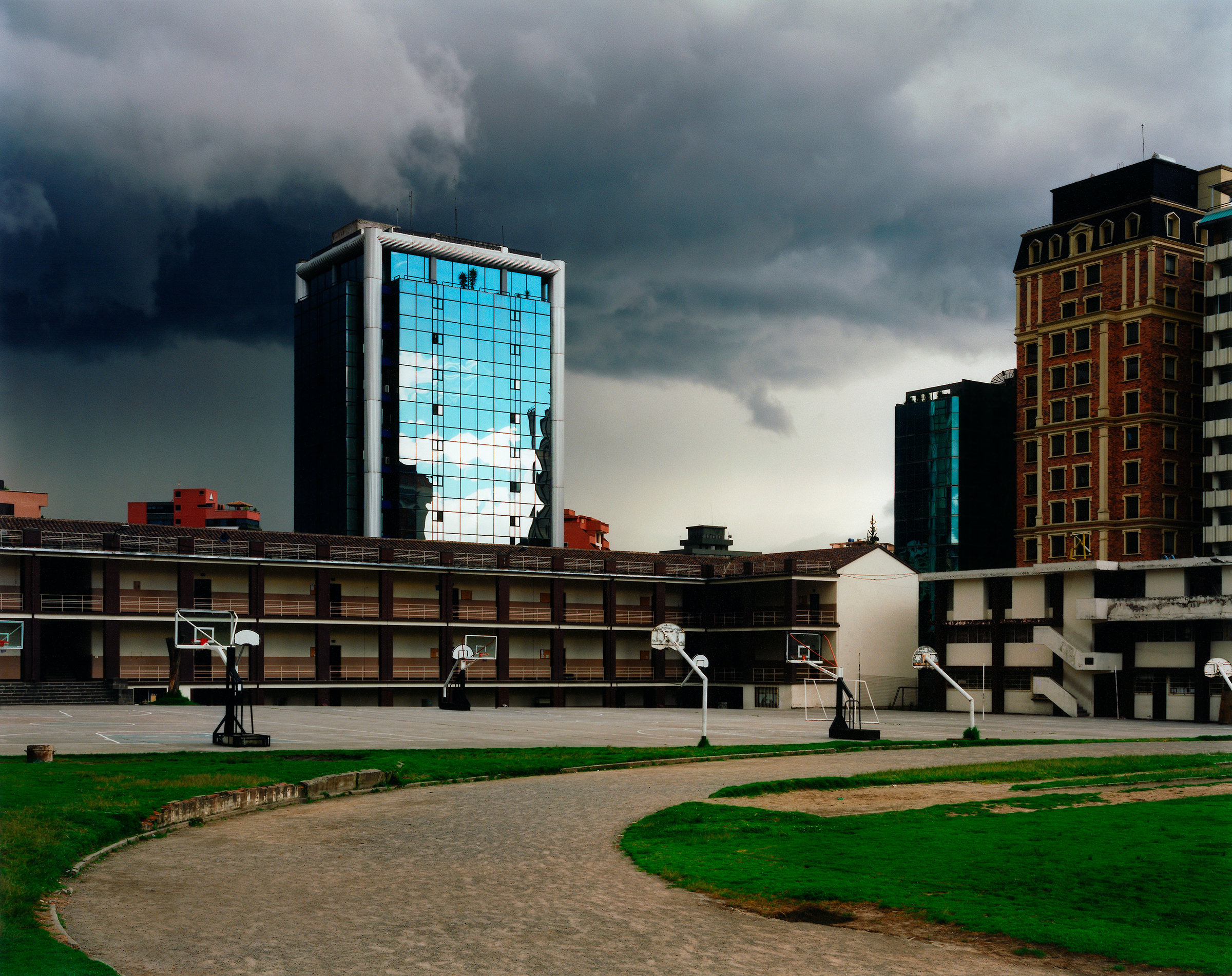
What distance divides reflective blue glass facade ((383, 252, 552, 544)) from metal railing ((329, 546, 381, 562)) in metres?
42.5

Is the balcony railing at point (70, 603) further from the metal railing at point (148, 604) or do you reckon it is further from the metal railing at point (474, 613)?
the metal railing at point (474, 613)

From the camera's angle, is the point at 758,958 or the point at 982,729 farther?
the point at 982,729

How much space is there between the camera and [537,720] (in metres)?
55.3

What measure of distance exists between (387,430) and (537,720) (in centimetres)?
7216

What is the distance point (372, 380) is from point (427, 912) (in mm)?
111840

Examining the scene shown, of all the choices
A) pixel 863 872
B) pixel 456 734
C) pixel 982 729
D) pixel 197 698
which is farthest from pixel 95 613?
pixel 863 872

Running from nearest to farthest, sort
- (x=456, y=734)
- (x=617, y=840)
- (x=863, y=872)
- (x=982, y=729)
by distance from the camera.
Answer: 1. (x=863, y=872)
2. (x=617, y=840)
3. (x=456, y=734)
4. (x=982, y=729)

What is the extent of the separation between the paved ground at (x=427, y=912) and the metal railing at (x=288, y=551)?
54727 mm

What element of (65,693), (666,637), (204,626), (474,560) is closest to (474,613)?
(474,560)

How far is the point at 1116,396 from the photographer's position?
9669 centimetres

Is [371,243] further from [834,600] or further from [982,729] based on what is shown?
[982,729]

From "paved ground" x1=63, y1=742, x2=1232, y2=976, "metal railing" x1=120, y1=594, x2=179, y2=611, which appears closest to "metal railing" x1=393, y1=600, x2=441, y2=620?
"metal railing" x1=120, y1=594, x2=179, y2=611

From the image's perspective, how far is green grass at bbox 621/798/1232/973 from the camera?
12.1 metres

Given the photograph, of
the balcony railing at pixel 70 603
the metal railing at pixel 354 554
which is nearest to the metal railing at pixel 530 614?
the metal railing at pixel 354 554
